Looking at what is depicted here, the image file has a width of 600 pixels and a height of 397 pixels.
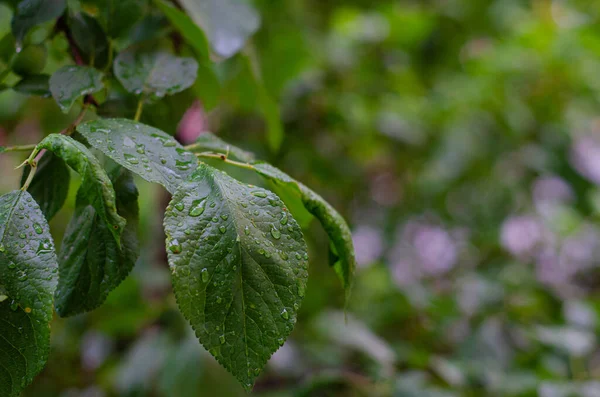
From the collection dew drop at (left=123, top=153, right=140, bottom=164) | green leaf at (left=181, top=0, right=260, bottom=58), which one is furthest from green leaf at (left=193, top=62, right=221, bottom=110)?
dew drop at (left=123, top=153, right=140, bottom=164)

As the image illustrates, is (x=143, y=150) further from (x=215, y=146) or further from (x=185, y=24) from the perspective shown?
(x=185, y=24)

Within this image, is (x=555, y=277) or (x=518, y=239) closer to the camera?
(x=518, y=239)

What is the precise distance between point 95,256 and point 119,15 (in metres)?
0.22

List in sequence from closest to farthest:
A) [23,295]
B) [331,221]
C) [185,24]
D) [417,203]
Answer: [23,295], [331,221], [185,24], [417,203]

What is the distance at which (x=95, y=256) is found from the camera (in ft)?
1.15

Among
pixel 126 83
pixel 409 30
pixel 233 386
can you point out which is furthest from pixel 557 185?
pixel 126 83

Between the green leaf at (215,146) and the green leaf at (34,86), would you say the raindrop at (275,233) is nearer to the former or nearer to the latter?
the green leaf at (215,146)

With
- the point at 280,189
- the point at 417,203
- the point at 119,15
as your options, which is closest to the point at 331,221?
the point at 280,189

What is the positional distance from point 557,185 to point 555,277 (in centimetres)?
28

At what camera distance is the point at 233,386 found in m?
0.81

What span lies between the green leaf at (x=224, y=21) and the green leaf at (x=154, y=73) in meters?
0.08

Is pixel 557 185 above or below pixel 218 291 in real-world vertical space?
below

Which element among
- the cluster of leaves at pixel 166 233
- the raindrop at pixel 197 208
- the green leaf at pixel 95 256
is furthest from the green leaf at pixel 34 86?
the raindrop at pixel 197 208

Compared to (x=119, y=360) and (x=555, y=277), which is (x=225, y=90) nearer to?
(x=119, y=360)
